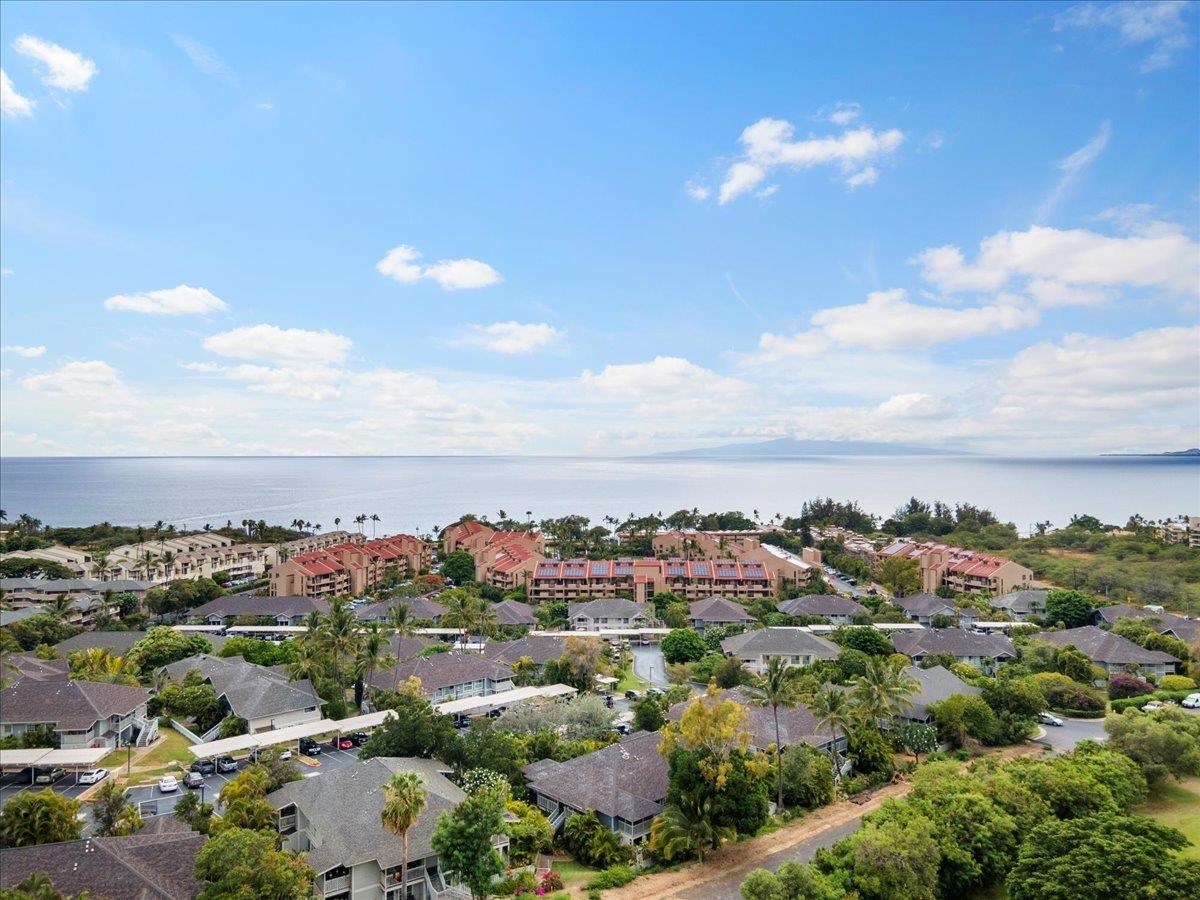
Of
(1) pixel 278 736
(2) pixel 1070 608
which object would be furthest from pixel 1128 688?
(1) pixel 278 736

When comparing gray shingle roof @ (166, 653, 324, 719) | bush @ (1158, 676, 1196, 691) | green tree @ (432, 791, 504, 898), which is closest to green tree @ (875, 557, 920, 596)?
bush @ (1158, 676, 1196, 691)

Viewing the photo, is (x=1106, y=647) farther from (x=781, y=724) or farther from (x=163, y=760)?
(x=163, y=760)

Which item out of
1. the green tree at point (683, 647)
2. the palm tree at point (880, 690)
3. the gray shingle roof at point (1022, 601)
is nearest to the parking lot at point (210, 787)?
the palm tree at point (880, 690)

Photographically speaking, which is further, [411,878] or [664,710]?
[664,710]

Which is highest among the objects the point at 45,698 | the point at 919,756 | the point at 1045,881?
the point at 45,698

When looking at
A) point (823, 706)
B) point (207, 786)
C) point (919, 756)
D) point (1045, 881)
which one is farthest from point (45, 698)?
point (919, 756)

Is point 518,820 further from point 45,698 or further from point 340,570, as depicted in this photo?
point 340,570

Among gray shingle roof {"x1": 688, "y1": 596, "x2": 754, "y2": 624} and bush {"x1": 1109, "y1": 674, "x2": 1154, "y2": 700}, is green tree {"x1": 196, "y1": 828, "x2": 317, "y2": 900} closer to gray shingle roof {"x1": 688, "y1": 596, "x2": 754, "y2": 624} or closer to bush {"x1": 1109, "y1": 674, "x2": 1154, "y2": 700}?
bush {"x1": 1109, "y1": 674, "x2": 1154, "y2": 700}
